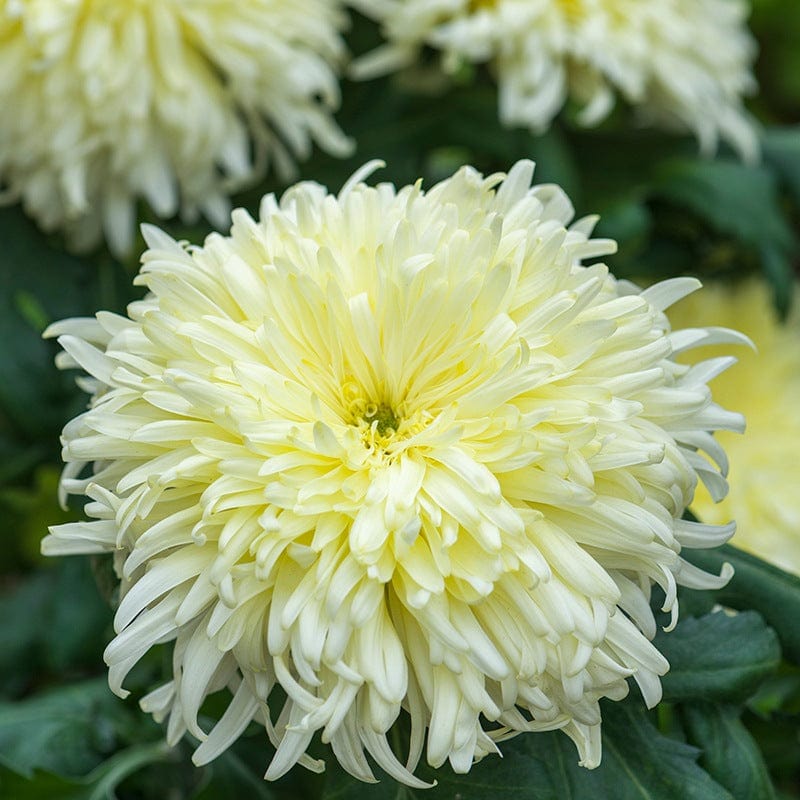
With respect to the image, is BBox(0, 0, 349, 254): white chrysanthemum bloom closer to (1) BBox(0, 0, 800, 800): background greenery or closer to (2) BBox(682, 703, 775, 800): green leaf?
(1) BBox(0, 0, 800, 800): background greenery

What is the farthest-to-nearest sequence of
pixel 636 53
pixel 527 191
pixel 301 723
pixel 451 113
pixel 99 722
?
pixel 451 113 → pixel 636 53 → pixel 99 722 → pixel 527 191 → pixel 301 723

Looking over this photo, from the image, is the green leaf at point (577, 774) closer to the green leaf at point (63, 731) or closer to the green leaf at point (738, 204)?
the green leaf at point (63, 731)

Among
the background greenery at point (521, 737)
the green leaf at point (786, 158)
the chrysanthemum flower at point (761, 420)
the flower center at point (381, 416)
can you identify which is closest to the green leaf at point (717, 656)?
the background greenery at point (521, 737)

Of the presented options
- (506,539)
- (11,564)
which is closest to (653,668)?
(506,539)

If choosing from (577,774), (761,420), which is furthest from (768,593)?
(761,420)

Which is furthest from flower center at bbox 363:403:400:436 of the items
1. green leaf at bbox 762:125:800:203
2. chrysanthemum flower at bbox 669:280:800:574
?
green leaf at bbox 762:125:800:203

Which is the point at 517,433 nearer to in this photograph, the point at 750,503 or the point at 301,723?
the point at 301,723
